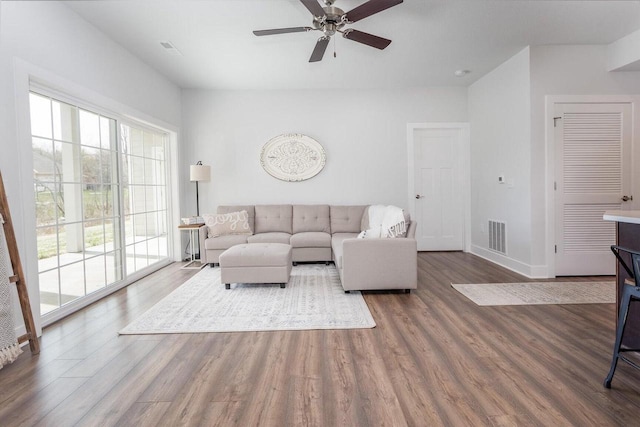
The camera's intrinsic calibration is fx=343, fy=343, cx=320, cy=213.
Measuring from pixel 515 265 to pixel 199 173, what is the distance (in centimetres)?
449

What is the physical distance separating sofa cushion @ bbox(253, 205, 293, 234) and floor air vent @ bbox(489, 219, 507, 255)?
2.95 metres

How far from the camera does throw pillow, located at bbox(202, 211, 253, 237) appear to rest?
16.1 feet

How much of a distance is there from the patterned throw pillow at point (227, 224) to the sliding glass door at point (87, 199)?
2.59 ft

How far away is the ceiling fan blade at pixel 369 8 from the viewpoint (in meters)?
2.49

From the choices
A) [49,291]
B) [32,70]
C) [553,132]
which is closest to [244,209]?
[49,291]

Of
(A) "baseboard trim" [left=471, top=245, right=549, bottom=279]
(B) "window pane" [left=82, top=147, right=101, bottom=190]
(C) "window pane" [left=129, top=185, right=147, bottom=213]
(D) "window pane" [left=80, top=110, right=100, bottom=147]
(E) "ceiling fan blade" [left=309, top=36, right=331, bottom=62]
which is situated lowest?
(A) "baseboard trim" [left=471, top=245, right=549, bottom=279]

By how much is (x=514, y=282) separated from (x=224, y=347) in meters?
3.22

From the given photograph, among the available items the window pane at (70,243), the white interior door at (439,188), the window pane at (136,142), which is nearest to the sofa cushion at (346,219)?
the white interior door at (439,188)

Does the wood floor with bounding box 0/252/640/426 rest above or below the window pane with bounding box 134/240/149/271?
below

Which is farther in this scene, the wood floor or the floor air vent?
the floor air vent

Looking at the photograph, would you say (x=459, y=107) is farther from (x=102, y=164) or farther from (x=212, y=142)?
(x=102, y=164)

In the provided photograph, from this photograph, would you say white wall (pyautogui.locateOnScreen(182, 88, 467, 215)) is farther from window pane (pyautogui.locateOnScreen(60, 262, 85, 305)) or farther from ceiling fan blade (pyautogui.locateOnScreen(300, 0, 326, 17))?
ceiling fan blade (pyautogui.locateOnScreen(300, 0, 326, 17))

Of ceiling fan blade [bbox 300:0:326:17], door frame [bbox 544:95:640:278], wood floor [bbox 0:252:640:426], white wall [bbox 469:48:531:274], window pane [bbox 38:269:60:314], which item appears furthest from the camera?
white wall [bbox 469:48:531:274]

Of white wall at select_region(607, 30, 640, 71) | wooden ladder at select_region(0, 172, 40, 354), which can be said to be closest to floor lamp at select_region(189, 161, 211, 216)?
wooden ladder at select_region(0, 172, 40, 354)
